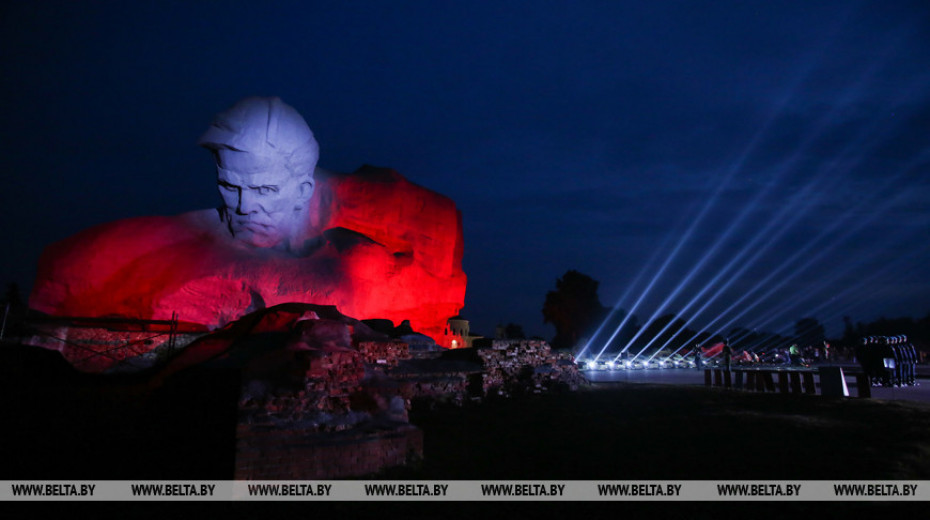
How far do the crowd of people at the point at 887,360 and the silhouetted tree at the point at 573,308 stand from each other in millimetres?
38085

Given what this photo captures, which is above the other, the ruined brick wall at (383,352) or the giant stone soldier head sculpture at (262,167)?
the giant stone soldier head sculpture at (262,167)

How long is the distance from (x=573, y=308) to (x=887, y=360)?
128ft

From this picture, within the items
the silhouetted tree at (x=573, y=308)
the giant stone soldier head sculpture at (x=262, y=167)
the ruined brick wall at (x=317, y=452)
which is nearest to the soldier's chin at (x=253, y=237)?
the giant stone soldier head sculpture at (x=262, y=167)

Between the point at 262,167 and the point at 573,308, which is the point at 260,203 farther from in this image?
the point at 573,308

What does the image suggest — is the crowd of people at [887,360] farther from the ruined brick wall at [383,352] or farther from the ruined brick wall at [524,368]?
the ruined brick wall at [383,352]

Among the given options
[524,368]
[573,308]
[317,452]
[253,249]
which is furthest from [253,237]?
[573,308]

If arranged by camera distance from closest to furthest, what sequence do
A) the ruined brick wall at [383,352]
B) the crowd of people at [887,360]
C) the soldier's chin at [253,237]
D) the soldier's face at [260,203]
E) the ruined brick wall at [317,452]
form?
the ruined brick wall at [317,452], the ruined brick wall at [383,352], the crowd of people at [887,360], the soldier's face at [260,203], the soldier's chin at [253,237]

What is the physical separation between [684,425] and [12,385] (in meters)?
12.6

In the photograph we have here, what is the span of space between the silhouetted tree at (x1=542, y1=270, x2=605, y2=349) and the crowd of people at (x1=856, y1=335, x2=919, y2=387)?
38085 millimetres

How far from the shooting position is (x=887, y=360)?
1584cm

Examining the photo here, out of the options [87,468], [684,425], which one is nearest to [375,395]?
[87,468]

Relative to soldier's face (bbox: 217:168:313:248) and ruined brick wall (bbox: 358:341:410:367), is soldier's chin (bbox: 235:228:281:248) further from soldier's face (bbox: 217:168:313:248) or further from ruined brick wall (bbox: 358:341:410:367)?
ruined brick wall (bbox: 358:341:410:367)

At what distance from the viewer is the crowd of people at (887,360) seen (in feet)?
51.7

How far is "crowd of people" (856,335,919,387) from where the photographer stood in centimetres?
1576
